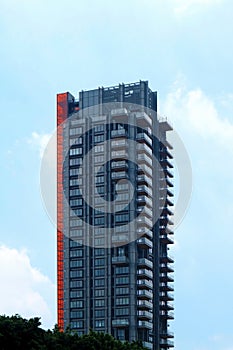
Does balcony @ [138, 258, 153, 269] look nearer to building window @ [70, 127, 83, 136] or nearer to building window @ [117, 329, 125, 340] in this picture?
building window @ [117, 329, 125, 340]

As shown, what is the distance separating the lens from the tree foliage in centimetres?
5522

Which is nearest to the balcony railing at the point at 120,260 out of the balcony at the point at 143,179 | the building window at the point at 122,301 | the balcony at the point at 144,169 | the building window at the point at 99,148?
the building window at the point at 122,301

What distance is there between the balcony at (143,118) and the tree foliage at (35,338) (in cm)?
6233

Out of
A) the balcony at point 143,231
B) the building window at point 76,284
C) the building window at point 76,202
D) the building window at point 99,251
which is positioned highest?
the building window at point 76,202

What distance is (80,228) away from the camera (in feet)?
377

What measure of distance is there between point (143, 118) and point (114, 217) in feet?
57.2

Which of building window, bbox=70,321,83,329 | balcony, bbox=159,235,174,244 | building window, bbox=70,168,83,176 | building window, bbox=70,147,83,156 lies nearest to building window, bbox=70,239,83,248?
building window, bbox=70,168,83,176

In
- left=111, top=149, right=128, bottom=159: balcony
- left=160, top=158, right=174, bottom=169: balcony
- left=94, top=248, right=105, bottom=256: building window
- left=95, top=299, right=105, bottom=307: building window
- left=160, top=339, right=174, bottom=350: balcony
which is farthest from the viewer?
left=160, top=158, right=174, bottom=169: balcony

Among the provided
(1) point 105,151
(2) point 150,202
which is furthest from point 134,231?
(1) point 105,151

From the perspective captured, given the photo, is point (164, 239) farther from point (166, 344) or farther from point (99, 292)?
point (166, 344)

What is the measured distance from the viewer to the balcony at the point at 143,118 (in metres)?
117

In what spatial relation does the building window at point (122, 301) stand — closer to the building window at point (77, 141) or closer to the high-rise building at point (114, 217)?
the high-rise building at point (114, 217)

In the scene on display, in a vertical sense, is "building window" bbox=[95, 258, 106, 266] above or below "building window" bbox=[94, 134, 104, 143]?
below

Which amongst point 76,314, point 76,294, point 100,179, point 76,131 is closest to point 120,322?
point 76,314
